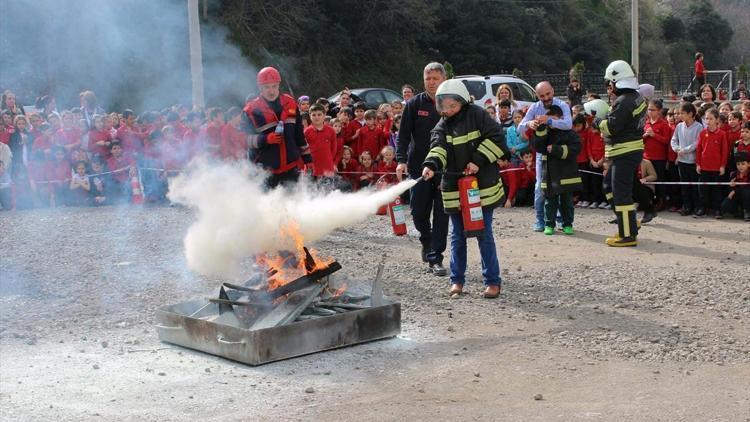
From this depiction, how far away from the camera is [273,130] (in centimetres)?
934

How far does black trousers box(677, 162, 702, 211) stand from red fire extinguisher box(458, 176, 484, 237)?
22.6 feet

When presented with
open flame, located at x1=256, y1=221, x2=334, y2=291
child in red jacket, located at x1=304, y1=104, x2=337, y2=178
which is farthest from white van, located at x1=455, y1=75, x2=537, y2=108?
open flame, located at x1=256, y1=221, x2=334, y2=291

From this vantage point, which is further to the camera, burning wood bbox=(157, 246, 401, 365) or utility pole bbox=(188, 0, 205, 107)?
utility pole bbox=(188, 0, 205, 107)

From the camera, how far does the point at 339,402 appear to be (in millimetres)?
5871

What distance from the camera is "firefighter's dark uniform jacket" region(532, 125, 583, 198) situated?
12.1 m

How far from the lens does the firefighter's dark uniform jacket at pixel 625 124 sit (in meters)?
10.9

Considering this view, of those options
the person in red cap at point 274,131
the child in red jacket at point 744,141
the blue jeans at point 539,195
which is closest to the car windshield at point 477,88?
the child in red jacket at point 744,141

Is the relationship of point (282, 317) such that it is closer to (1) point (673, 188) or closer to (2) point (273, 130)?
(2) point (273, 130)

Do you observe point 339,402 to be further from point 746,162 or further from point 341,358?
point 746,162

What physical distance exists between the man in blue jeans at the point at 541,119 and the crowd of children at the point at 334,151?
539 millimetres

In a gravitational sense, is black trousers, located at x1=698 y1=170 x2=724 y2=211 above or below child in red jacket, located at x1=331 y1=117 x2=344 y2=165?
below

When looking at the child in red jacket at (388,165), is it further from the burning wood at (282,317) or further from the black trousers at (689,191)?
the burning wood at (282,317)

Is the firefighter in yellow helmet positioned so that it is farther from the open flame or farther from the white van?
the white van

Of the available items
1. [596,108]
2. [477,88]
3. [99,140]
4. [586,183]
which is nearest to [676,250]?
[586,183]
